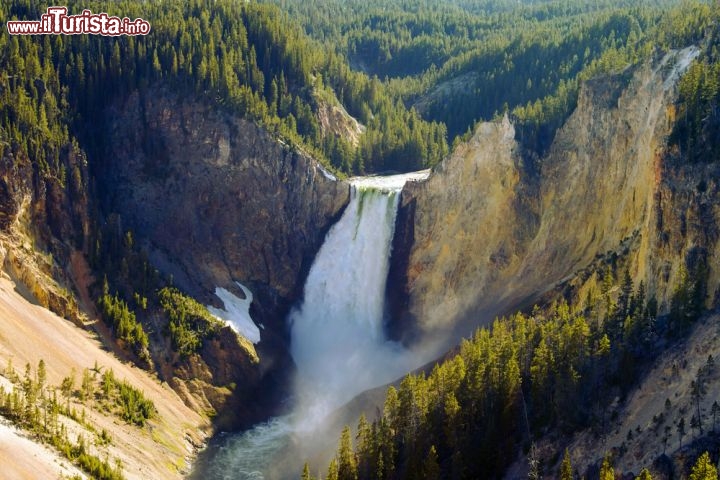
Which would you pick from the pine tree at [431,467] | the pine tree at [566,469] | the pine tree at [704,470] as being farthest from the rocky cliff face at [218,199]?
the pine tree at [704,470]

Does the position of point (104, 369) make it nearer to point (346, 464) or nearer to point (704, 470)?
point (346, 464)

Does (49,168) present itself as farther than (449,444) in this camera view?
Yes

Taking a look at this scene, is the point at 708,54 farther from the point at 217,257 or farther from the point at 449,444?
the point at 217,257

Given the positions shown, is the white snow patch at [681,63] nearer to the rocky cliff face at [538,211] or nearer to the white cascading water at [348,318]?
the rocky cliff face at [538,211]

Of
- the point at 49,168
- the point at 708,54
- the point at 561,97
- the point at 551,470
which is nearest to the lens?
the point at 551,470

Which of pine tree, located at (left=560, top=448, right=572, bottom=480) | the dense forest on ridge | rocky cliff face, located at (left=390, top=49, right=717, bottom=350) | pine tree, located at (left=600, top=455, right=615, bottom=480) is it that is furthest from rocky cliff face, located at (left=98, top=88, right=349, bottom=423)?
pine tree, located at (left=600, top=455, right=615, bottom=480)

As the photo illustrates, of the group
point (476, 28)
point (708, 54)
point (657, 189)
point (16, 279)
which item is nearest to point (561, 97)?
point (708, 54)
